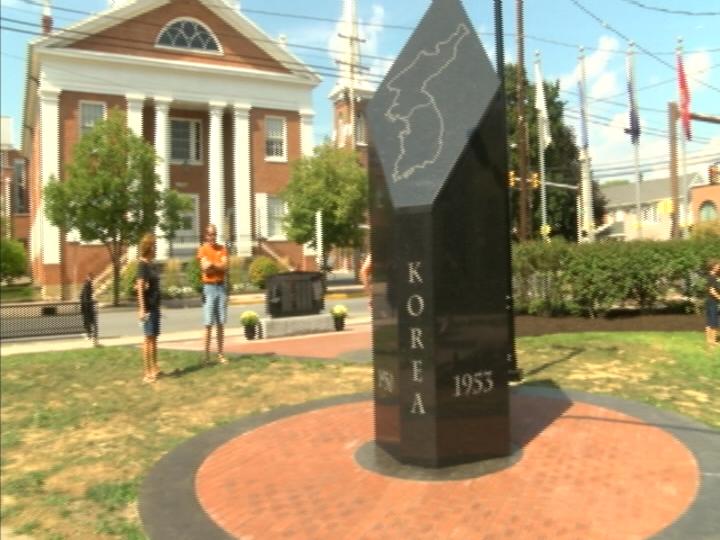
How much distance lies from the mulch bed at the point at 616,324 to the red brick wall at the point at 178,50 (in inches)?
1112

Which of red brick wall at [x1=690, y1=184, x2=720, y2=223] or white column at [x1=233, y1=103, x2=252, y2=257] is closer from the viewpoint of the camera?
white column at [x1=233, y1=103, x2=252, y2=257]

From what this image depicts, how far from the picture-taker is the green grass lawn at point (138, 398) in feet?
15.3

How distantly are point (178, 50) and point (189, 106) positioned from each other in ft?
10.1

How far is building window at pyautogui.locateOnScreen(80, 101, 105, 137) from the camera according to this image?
32.9 meters

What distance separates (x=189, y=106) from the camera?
36688mm

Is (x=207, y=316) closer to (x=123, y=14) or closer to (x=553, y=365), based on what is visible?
(x=553, y=365)

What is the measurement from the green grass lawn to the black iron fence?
12.6ft

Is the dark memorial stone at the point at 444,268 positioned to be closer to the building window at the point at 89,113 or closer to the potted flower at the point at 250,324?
the potted flower at the point at 250,324

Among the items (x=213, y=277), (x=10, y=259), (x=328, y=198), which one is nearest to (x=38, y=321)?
(x=213, y=277)

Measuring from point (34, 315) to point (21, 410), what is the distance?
8819 millimetres

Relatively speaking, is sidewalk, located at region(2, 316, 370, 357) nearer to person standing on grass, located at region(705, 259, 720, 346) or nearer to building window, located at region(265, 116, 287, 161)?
person standing on grass, located at region(705, 259, 720, 346)

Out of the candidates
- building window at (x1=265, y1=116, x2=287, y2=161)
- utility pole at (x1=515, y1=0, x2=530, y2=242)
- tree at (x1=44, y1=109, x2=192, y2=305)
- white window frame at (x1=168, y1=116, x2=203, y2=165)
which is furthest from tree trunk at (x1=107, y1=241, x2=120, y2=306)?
utility pole at (x1=515, y1=0, x2=530, y2=242)

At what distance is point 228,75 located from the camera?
36.3 metres

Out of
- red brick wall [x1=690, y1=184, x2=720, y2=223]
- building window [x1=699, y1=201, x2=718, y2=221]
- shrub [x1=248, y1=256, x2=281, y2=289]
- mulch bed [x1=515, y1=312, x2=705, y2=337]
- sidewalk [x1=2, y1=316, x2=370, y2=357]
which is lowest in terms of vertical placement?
sidewalk [x1=2, y1=316, x2=370, y2=357]
